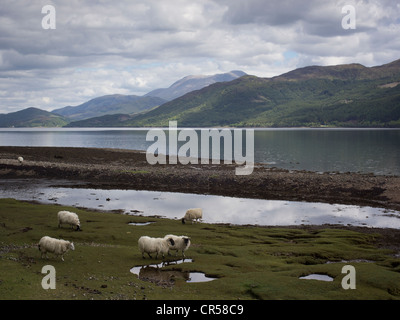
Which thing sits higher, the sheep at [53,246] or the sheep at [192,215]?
the sheep at [53,246]

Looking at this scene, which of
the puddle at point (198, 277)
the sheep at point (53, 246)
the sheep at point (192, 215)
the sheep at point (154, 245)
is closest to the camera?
the puddle at point (198, 277)

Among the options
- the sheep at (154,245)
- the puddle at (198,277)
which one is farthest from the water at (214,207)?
the puddle at (198,277)

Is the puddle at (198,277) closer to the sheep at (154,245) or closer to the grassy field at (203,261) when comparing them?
the grassy field at (203,261)

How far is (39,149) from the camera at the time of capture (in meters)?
105

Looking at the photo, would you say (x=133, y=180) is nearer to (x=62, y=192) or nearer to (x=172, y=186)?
(x=172, y=186)

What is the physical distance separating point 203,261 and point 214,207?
25078mm

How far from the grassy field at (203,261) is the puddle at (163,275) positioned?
0.21 m

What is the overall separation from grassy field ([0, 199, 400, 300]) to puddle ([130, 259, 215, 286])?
0.21 m

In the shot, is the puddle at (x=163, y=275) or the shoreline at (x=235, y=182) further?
the shoreline at (x=235, y=182)

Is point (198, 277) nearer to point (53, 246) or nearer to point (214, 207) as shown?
point (53, 246)

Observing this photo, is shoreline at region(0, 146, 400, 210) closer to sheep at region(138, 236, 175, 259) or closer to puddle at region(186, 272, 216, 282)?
sheep at region(138, 236, 175, 259)

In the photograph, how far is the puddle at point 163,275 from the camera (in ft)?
66.7

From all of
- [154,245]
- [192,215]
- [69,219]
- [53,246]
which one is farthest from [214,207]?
[53,246]
